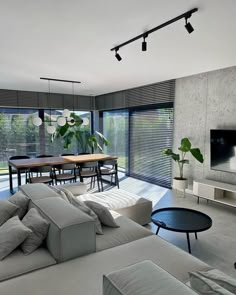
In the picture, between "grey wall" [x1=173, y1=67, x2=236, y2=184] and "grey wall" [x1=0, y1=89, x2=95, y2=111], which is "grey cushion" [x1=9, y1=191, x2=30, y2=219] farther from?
"grey wall" [x1=0, y1=89, x2=95, y2=111]

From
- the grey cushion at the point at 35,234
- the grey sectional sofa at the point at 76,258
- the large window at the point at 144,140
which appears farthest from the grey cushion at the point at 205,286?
the large window at the point at 144,140

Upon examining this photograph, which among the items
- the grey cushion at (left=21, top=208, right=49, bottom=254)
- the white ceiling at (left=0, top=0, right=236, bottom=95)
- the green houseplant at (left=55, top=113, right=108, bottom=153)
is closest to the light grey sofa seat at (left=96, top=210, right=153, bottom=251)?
the grey cushion at (left=21, top=208, right=49, bottom=254)

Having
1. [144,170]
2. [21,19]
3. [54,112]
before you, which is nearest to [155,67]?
[21,19]

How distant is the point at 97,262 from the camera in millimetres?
1859

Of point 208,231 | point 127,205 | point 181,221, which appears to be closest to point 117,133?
point 127,205

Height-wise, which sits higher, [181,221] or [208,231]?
[181,221]

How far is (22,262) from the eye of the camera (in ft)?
6.01

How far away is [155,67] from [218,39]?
1.45 meters

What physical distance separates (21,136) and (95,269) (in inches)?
245

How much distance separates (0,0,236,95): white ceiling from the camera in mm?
2123

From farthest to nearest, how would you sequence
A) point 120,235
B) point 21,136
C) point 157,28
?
point 21,136 < point 157,28 < point 120,235

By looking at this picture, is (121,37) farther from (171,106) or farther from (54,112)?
(54,112)

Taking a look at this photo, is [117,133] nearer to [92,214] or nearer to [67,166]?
[67,166]

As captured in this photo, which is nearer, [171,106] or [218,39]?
[218,39]
